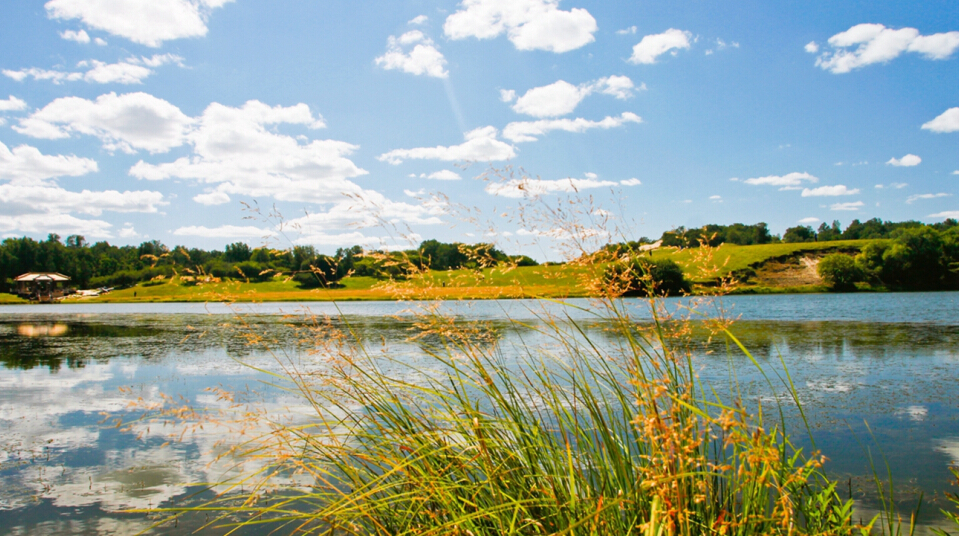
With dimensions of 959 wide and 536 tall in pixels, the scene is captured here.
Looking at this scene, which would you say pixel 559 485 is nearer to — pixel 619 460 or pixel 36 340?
pixel 619 460

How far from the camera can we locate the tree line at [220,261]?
3.68 m

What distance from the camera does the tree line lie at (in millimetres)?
3678


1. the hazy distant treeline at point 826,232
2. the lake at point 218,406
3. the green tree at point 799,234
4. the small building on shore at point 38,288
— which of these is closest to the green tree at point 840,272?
the hazy distant treeline at point 826,232

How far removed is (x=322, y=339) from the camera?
342 centimetres

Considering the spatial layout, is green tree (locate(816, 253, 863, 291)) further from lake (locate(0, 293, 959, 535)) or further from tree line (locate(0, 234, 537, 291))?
tree line (locate(0, 234, 537, 291))

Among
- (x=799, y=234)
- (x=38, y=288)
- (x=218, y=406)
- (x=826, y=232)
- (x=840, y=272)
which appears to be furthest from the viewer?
(x=826, y=232)

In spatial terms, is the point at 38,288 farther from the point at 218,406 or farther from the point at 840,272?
the point at 840,272

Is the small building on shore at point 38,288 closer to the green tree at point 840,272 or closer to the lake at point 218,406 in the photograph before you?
the lake at point 218,406

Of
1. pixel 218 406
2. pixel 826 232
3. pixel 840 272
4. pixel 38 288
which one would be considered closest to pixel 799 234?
pixel 826 232

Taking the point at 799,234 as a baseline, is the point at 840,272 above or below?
below

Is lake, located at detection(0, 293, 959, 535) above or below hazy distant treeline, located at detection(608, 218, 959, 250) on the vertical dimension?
below

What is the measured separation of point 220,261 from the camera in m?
5.75

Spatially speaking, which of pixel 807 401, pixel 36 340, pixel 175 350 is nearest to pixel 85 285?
pixel 36 340

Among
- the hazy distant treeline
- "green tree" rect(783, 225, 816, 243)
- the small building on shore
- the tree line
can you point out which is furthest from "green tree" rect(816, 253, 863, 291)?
the small building on shore
